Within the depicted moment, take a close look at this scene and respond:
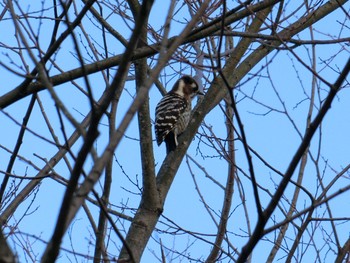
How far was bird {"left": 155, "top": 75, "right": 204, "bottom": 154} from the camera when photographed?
24.4 ft

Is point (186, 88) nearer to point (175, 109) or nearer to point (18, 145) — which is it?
point (175, 109)

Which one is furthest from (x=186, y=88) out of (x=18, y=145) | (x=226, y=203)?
(x=18, y=145)

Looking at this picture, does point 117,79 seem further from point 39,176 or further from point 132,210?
point 132,210

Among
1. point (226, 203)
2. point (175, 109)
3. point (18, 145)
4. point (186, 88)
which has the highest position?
point (186, 88)

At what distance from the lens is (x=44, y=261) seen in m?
2.00

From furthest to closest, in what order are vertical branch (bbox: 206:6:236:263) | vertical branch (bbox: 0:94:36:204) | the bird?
the bird
vertical branch (bbox: 206:6:236:263)
vertical branch (bbox: 0:94:36:204)

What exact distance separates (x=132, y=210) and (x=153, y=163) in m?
1.65

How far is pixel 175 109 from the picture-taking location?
7957 mm

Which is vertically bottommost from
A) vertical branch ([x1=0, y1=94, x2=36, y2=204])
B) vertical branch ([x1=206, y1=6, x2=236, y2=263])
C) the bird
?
vertical branch ([x1=0, y1=94, x2=36, y2=204])

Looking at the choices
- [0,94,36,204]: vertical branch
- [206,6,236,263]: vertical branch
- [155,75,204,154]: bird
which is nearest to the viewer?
[0,94,36,204]: vertical branch

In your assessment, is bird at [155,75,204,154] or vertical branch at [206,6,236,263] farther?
bird at [155,75,204,154]

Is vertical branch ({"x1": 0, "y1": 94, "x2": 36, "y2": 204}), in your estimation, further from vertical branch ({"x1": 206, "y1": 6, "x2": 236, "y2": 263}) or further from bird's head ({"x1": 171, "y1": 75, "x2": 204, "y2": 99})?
bird's head ({"x1": 171, "y1": 75, "x2": 204, "y2": 99})

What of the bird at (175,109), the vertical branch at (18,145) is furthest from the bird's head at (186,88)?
the vertical branch at (18,145)

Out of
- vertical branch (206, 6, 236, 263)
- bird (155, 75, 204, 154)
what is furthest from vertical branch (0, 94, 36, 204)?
bird (155, 75, 204, 154)
